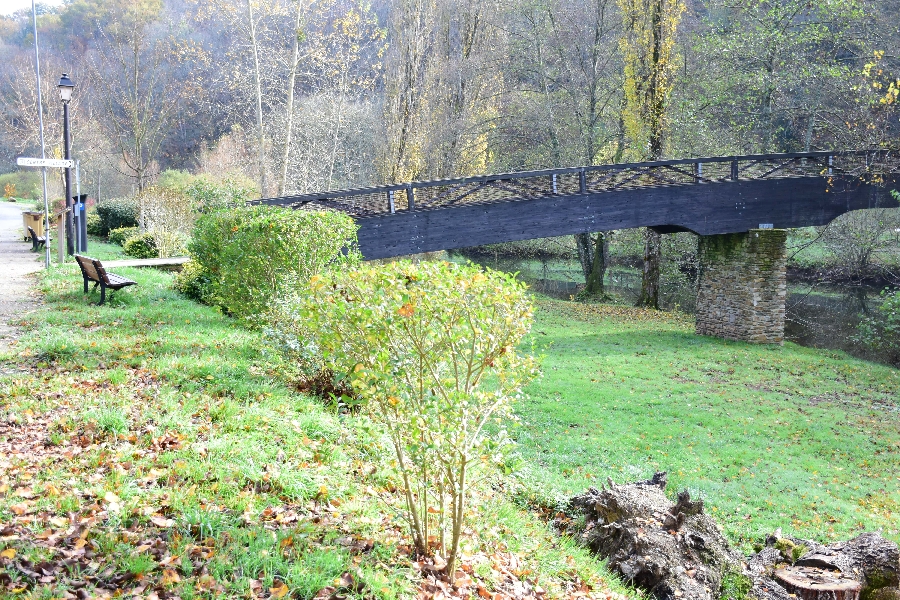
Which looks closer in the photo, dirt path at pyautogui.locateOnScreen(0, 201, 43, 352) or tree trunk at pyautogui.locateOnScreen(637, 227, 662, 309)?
dirt path at pyautogui.locateOnScreen(0, 201, 43, 352)

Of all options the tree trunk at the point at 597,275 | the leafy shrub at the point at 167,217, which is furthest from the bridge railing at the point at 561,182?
the tree trunk at the point at 597,275

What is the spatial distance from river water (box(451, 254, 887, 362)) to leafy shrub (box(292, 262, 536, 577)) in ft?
37.9

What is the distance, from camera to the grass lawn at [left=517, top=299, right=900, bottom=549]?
280 inches

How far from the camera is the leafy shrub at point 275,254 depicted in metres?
8.67

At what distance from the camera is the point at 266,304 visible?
910 cm

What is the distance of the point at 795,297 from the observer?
24484mm

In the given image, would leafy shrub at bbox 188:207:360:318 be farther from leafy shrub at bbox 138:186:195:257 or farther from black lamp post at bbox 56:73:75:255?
leafy shrub at bbox 138:186:195:257

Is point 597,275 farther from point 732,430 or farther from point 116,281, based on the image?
point 116,281

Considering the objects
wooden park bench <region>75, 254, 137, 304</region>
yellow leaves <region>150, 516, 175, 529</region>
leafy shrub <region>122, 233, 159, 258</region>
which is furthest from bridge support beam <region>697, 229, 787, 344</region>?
leafy shrub <region>122, 233, 159, 258</region>

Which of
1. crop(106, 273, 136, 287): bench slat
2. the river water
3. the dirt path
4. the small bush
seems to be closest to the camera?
the dirt path

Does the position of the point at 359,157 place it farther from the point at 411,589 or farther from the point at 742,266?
the point at 411,589

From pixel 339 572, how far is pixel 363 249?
33.8ft

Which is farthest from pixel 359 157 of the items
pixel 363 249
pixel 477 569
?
pixel 477 569

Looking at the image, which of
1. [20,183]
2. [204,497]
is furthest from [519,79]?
[20,183]
